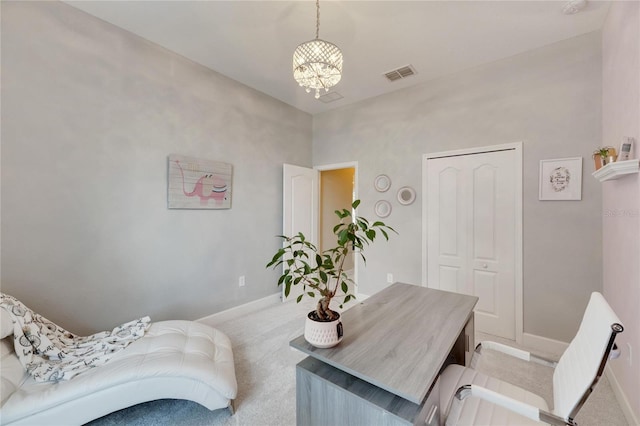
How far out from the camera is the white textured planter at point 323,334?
113 centimetres

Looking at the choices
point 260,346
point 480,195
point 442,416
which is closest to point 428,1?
point 480,195

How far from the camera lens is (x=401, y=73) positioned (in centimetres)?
298

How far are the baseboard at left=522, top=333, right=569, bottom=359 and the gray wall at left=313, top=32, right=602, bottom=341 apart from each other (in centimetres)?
5

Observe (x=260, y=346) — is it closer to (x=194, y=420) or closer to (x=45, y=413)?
(x=194, y=420)

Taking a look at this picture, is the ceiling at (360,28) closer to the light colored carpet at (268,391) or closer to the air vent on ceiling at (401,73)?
the air vent on ceiling at (401,73)

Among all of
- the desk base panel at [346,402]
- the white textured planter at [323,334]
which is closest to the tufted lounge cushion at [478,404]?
the desk base panel at [346,402]

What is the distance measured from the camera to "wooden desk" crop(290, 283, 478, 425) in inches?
36.9

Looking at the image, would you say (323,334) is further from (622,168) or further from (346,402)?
(622,168)

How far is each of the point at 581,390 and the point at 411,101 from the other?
3.21 metres

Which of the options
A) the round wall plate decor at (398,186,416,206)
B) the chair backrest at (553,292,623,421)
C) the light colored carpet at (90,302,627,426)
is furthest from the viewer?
the round wall plate decor at (398,186,416,206)

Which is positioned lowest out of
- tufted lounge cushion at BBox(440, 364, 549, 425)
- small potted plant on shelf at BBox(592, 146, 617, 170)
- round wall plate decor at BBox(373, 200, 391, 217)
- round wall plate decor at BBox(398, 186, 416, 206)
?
tufted lounge cushion at BBox(440, 364, 549, 425)

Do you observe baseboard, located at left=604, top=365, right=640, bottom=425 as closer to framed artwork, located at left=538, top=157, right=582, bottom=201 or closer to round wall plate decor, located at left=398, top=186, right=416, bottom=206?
framed artwork, located at left=538, top=157, right=582, bottom=201

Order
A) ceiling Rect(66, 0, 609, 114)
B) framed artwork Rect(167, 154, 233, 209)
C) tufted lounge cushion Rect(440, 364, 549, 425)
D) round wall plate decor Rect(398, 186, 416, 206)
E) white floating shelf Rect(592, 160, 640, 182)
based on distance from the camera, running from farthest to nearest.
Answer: round wall plate decor Rect(398, 186, 416, 206) → framed artwork Rect(167, 154, 233, 209) → ceiling Rect(66, 0, 609, 114) → white floating shelf Rect(592, 160, 640, 182) → tufted lounge cushion Rect(440, 364, 549, 425)

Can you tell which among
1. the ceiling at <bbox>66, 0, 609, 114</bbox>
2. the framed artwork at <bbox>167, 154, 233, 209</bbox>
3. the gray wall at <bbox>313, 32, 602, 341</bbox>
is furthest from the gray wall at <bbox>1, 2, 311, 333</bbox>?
the gray wall at <bbox>313, 32, 602, 341</bbox>
